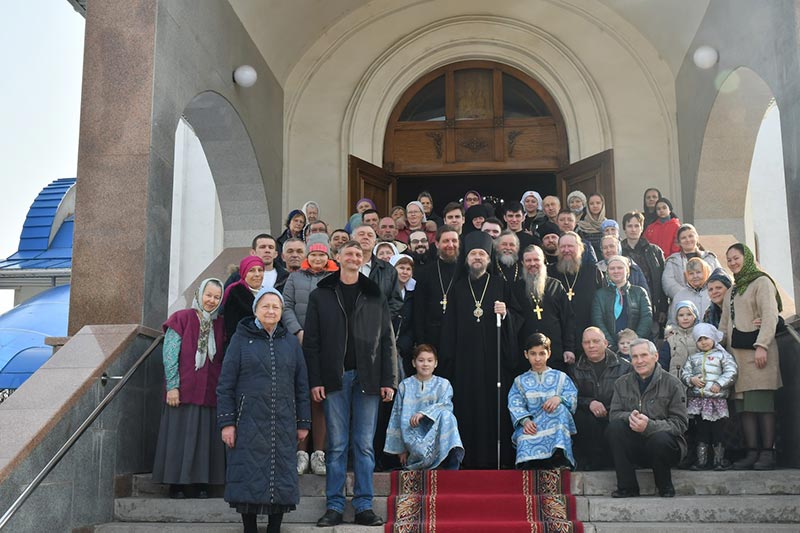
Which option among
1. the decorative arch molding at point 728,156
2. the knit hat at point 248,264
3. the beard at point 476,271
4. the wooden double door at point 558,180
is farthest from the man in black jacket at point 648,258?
the knit hat at point 248,264

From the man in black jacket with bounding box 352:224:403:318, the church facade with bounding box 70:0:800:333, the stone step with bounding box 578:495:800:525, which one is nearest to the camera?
the stone step with bounding box 578:495:800:525

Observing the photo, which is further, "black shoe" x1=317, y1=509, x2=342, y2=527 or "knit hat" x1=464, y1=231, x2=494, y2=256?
"knit hat" x1=464, y1=231, x2=494, y2=256

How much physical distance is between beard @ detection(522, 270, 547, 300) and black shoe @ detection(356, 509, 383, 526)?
242 cm

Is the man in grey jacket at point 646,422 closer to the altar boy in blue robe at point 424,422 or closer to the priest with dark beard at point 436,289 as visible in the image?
the altar boy in blue robe at point 424,422

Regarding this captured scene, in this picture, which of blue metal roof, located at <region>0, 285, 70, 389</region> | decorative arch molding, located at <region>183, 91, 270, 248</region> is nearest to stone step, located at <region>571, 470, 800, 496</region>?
decorative arch molding, located at <region>183, 91, 270, 248</region>

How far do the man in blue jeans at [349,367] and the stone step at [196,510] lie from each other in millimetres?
248

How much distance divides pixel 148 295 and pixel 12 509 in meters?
2.86

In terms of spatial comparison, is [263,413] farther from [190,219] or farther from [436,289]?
[190,219]

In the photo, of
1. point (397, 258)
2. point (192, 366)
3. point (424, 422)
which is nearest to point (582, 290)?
point (397, 258)

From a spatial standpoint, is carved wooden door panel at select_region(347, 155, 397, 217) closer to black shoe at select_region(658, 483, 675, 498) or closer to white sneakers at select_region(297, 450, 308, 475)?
white sneakers at select_region(297, 450, 308, 475)

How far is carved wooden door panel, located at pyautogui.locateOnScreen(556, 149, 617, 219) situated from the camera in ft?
40.3

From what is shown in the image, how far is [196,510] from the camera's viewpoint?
6684 millimetres

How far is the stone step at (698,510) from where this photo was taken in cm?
634

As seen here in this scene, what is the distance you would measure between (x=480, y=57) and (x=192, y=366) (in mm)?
8172
